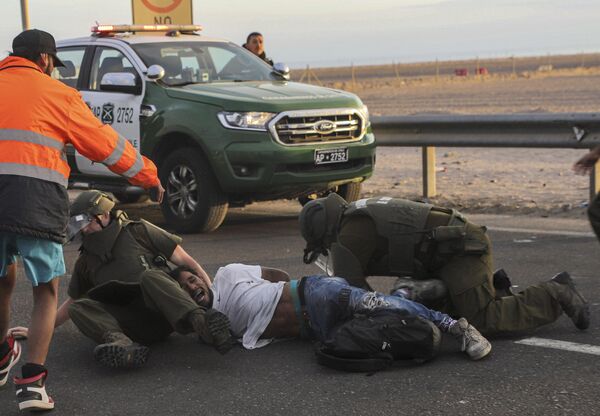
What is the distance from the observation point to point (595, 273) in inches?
297

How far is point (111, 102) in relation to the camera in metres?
10.9

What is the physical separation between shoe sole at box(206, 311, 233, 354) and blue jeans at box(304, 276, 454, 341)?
56 cm

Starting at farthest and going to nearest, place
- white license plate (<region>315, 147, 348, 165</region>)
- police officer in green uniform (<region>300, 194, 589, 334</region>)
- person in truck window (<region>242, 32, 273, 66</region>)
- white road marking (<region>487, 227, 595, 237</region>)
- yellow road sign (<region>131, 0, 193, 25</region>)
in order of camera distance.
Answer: yellow road sign (<region>131, 0, 193, 25</region>) → person in truck window (<region>242, 32, 273, 66</region>) → white license plate (<region>315, 147, 348, 165</region>) → white road marking (<region>487, 227, 595, 237</region>) → police officer in green uniform (<region>300, 194, 589, 334</region>)

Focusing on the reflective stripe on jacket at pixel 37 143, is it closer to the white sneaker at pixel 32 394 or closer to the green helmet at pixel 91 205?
the white sneaker at pixel 32 394

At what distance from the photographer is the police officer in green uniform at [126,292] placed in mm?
5398

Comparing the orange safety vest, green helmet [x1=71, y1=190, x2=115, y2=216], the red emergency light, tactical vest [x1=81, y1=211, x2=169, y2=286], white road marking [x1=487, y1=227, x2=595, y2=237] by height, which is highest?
the red emergency light

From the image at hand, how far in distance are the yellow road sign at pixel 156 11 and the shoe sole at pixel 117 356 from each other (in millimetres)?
11289

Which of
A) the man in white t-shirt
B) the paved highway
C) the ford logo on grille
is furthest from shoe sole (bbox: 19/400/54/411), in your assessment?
the ford logo on grille

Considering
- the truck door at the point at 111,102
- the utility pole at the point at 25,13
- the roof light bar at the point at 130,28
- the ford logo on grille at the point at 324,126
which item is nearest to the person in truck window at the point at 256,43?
the roof light bar at the point at 130,28

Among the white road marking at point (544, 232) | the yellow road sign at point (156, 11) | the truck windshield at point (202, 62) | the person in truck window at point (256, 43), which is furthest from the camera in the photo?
the yellow road sign at point (156, 11)

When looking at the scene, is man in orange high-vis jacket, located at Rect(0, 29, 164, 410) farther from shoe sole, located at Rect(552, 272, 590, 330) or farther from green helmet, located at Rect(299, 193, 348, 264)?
shoe sole, located at Rect(552, 272, 590, 330)

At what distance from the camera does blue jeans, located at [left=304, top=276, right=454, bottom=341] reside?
213 inches

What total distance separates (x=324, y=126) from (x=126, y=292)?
4.55 meters

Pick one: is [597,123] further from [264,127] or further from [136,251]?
[136,251]
